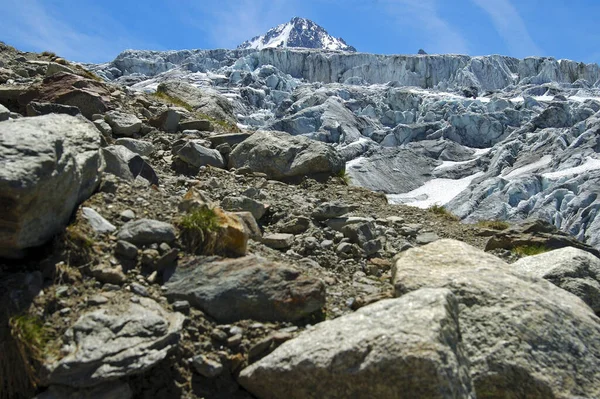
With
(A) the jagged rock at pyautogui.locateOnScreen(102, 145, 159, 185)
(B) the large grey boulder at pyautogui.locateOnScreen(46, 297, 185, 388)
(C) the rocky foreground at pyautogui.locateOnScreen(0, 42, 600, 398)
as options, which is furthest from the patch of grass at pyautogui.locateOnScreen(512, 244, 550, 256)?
(B) the large grey boulder at pyautogui.locateOnScreen(46, 297, 185, 388)

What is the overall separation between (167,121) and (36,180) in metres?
6.58

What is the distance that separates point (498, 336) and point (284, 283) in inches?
69.9

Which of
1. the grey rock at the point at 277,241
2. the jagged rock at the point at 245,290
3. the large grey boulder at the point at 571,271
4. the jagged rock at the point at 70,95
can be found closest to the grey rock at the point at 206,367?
the jagged rock at the point at 245,290

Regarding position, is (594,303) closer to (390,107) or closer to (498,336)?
(498,336)

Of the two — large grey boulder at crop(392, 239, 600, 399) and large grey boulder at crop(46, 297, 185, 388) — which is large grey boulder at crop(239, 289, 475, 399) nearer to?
large grey boulder at crop(392, 239, 600, 399)

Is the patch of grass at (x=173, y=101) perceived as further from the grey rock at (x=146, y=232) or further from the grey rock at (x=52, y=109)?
the grey rock at (x=146, y=232)

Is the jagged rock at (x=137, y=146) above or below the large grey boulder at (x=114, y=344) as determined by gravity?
above

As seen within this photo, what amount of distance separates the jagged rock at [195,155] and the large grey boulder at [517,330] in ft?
14.4

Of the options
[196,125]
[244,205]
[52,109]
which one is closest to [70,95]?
[52,109]

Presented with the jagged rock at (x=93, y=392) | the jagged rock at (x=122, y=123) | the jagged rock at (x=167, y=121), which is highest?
the jagged rock at (x=167, y=121)

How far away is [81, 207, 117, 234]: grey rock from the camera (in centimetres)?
488

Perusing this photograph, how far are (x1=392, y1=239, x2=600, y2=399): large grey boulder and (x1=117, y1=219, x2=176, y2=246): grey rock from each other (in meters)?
2.14

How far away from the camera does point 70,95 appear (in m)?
9.80

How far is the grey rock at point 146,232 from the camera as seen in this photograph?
484 centimetres
